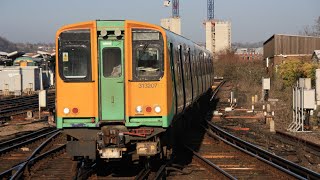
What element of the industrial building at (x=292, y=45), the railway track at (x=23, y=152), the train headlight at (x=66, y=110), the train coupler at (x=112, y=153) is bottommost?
the railway track at (x=23, y=152)

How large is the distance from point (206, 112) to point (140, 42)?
16.4 m

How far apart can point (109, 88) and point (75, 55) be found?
3.01 ft

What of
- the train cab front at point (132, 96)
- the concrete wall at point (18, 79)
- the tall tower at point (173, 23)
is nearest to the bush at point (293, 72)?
the concrete wall at point (18, 79)

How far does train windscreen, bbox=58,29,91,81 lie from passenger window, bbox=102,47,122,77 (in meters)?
0.31

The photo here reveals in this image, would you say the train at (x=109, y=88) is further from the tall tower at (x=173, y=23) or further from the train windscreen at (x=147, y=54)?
the tall tower at (x=173, y=23)

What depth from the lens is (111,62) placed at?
388 inches

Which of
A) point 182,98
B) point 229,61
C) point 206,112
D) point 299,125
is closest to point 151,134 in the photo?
point 182,98

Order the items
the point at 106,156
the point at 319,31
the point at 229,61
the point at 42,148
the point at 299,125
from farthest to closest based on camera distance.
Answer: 1. the point at 229,61
2. the point at 319,31
3. the point at 299,125
4. the point at 42,148
5. the point at 106,156

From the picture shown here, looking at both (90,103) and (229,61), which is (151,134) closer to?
(90,103)

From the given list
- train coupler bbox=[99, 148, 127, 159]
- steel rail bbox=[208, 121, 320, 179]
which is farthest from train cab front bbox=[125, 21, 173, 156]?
steel rail bbox=[208, 121, 320, 179]

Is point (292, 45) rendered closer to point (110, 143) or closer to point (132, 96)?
point (132, 96)

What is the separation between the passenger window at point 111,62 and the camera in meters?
9.82

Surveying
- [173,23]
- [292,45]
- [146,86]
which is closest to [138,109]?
[146,86]

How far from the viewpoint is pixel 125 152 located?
10016 millimetres
